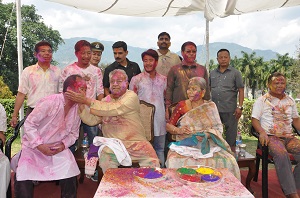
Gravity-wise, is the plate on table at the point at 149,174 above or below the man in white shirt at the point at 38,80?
below

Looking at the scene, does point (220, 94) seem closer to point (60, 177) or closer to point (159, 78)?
point (159, 78)

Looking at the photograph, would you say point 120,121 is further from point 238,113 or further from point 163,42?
point 238,113

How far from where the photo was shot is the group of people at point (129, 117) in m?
3.37

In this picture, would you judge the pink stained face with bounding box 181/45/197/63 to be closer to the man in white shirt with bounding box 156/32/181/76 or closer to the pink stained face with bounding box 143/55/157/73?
the pink stained face with bounding box 143/55/157/73

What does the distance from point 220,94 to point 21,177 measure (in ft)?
12.2

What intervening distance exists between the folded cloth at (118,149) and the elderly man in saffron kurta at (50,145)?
399mm

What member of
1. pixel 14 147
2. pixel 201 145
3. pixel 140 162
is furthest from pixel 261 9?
pixel 14 147

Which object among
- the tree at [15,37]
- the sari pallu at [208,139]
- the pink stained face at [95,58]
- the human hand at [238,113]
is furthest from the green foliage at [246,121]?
the tree at [15,37]

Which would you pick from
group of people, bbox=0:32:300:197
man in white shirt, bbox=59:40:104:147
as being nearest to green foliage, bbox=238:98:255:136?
group of people, bbox=0:32:300:197

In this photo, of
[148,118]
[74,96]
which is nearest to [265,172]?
[148,118]

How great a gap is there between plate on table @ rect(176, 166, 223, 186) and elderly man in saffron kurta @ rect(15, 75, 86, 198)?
4.41 ft

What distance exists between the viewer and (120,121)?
3.93 metres

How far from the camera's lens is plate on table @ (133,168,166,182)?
8.65 ft

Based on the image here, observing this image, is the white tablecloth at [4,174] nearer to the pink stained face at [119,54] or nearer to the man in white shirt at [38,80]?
the man in white shirt at [38,80]
